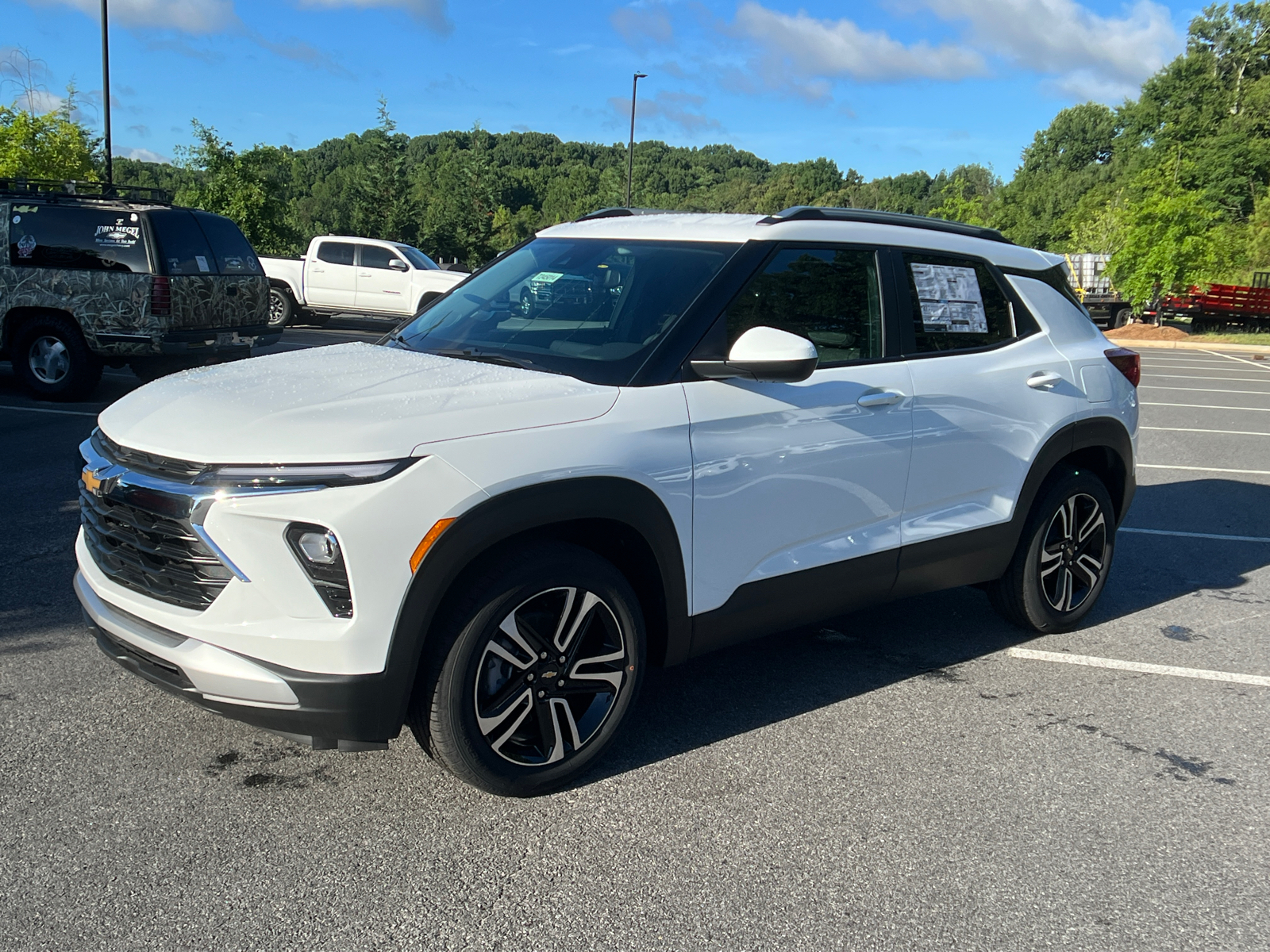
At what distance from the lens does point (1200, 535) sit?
289 inches

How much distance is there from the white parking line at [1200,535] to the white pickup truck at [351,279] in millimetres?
17329

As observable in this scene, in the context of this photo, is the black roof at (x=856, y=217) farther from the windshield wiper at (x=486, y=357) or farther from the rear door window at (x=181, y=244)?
the rear door window at (x=181, y=244)

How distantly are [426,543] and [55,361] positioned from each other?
9.67m

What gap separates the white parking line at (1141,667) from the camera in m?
4.73

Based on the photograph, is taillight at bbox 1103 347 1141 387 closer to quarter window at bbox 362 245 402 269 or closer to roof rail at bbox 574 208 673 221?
roof rail at bbox 574 208 673 221

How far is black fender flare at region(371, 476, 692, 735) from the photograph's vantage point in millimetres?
2957

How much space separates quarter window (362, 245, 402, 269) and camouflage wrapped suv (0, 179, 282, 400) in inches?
460

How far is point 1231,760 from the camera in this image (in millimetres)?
3906

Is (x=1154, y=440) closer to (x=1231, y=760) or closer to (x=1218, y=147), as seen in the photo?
(x=1231, y=760)

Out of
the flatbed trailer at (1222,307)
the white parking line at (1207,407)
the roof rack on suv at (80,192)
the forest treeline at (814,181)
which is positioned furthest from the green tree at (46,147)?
the flatbed trailer at (1222,307)

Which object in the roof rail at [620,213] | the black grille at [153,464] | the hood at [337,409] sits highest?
the roof rail at [620,213]

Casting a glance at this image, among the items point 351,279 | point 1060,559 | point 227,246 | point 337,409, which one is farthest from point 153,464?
point 351,279

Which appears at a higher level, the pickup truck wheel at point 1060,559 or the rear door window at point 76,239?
the rear door window at point 76,239

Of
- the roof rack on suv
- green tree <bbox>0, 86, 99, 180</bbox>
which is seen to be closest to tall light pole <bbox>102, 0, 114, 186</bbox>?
green tree <bbox>0, 86, 99, 180</bbox>
